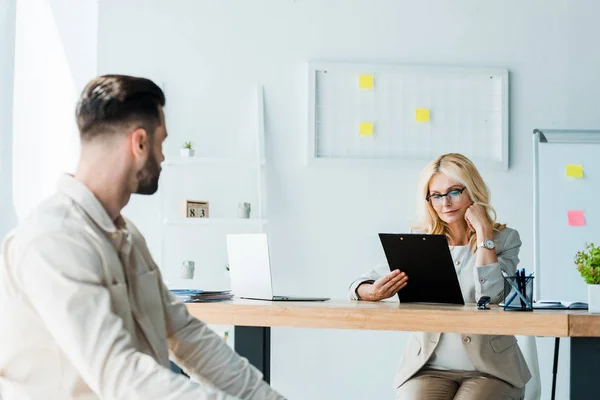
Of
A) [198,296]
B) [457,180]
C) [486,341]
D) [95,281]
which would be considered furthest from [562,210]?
[95,281]

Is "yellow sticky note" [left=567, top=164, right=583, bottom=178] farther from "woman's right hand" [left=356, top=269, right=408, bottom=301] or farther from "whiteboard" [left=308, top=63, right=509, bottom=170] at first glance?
"woman's right hand" [left=356, top=269, right=408, bottom=301]

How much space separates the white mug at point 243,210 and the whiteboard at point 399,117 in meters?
0.45

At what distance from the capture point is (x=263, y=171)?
13.4 ft

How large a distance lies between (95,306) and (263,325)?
116cm

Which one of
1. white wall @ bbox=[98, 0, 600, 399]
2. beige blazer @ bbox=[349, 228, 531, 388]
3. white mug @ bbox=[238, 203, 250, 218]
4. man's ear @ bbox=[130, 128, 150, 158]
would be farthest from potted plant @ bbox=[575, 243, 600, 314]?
white mug @ bbox=[238, 203, 250, 218]

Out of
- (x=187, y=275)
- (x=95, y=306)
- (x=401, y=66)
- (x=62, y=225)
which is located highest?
(x=401, y=66)

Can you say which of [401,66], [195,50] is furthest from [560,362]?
[195,50]

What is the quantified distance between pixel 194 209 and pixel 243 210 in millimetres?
241

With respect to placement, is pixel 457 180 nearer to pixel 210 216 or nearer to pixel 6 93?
pixel 210 216

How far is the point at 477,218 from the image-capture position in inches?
107

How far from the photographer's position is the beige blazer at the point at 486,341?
2449 mm

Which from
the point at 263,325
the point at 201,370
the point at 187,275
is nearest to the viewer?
the point at 201,370

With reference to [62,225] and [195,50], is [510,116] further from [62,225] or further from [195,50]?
[62,225]

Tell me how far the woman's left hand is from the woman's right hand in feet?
1.15
